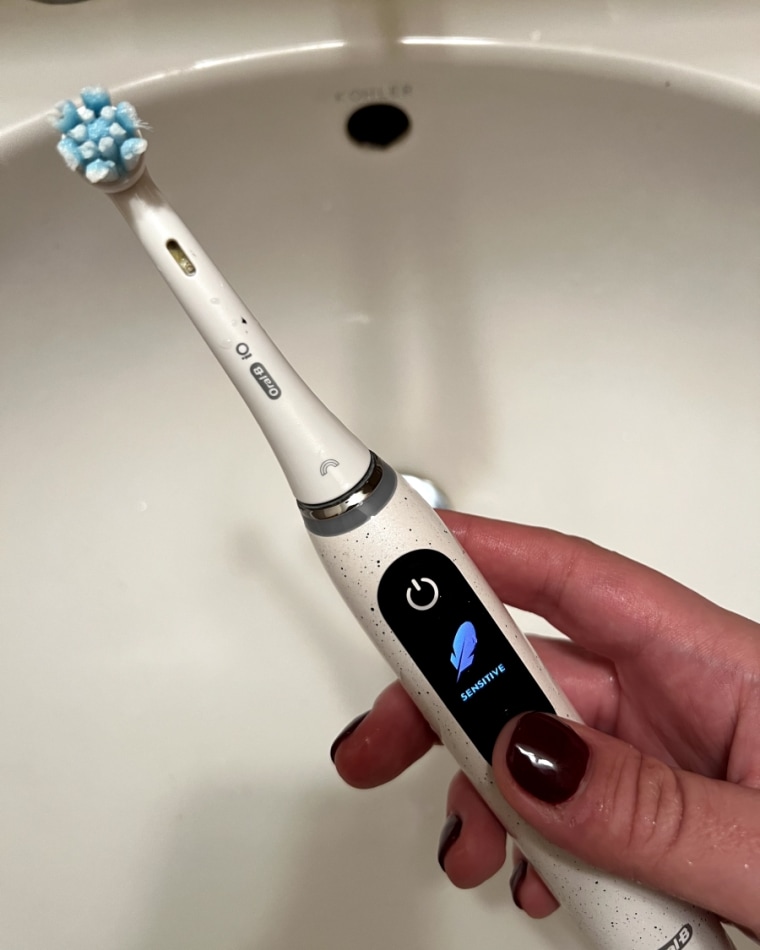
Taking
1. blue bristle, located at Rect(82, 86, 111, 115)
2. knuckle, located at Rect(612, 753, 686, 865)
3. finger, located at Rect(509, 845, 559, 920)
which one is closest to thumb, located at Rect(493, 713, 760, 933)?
knuckle, located at Rect(612, 753, 686, 865)

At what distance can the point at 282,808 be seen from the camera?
390 mm

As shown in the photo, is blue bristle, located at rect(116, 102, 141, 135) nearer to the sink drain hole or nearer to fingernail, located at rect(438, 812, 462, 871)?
the sink drain hole

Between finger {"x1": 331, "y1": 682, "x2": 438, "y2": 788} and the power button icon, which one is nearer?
the power button icon

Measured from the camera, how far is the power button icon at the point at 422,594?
0.24m

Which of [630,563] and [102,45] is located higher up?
[102,45]

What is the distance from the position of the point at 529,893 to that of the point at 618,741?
5.5 inches

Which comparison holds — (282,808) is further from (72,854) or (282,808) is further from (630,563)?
(630,563)

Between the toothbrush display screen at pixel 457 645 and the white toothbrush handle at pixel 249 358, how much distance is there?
0.04m

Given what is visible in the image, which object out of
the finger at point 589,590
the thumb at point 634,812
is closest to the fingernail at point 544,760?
the thumb at point 634,812

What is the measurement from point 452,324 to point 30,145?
23 centimetres

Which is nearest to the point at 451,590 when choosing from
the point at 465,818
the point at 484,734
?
the point at 484,734

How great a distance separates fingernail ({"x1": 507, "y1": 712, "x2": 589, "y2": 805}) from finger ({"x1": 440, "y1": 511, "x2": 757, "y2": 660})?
0.35 feet

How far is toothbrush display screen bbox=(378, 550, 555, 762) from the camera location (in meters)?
0.24

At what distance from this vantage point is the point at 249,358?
23cm
